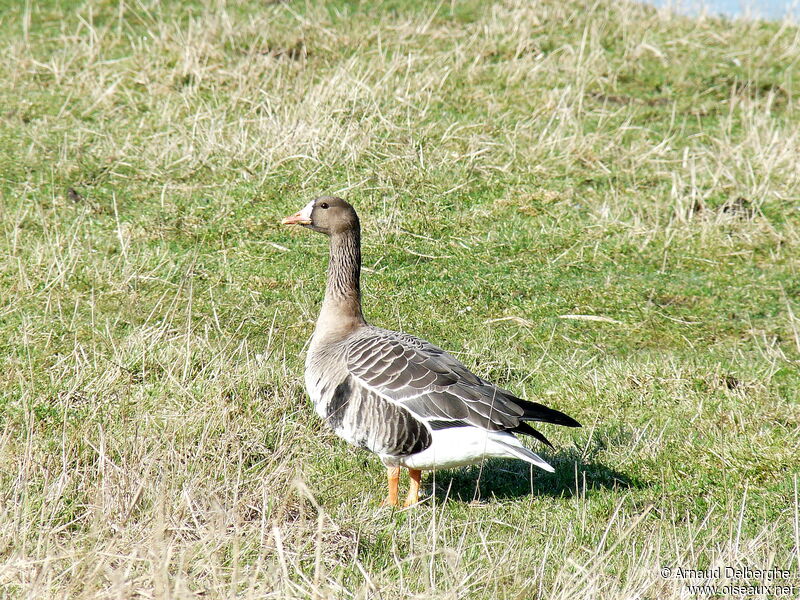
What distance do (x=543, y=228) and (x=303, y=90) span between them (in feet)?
9.57

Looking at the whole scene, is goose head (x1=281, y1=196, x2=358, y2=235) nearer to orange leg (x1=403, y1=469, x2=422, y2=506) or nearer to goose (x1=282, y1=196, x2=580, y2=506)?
goose (x1=282, y1=196, x2=580, y2=506)

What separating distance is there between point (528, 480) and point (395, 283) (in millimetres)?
2539

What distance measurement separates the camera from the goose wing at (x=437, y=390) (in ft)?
14.6

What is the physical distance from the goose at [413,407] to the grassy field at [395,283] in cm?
25

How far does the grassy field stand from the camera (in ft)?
13.1

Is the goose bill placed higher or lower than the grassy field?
higher

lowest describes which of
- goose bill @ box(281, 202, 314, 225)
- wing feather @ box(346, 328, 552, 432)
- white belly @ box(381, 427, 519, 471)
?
white belly @ box(381, 427, 519, 471)

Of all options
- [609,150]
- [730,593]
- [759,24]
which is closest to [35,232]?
[609,150]

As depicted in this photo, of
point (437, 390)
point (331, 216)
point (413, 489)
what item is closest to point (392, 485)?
point (413, 489)

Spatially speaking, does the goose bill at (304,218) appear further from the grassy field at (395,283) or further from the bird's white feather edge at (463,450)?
the bird's white feather edge at (463,450)

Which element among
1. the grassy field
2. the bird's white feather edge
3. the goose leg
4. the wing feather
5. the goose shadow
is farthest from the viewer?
the goose shadow

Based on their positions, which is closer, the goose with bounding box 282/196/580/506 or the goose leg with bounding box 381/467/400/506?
the goose with bounding box 282/196/580/506

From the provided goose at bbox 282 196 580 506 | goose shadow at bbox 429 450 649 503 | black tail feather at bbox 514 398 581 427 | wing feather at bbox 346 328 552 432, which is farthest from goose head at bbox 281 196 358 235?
black tail feather at bbox 514 398 581 427

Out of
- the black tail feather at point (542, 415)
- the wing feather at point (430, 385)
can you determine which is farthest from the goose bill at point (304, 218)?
the black tail feather at point (542, 415)
